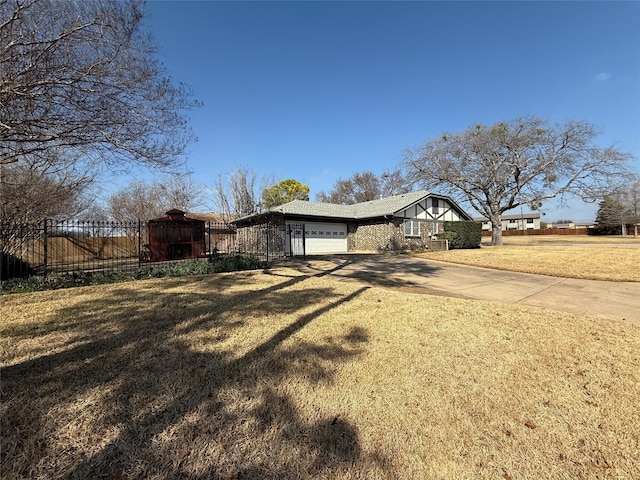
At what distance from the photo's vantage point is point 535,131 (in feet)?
78.4

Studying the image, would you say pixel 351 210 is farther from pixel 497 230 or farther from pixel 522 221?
pixel 522 221

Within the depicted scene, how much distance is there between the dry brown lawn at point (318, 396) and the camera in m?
1.87

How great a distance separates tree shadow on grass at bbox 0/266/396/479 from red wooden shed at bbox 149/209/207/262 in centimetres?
1278

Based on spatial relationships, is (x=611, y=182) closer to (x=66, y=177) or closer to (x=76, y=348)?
(x=76, y=348)

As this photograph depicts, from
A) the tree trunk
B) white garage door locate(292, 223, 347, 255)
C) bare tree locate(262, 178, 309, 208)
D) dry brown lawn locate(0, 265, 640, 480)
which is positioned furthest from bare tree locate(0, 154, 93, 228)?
the tree trunk

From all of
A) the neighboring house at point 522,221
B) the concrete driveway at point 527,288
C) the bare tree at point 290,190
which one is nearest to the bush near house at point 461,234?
the concrete driveway at point 527,288

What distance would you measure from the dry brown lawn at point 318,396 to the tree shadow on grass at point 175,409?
1 centimetres

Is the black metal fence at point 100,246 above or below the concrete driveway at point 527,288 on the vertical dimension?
above

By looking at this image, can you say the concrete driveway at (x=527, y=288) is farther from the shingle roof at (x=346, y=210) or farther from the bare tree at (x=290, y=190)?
the bare tree at (x=290, y=190)

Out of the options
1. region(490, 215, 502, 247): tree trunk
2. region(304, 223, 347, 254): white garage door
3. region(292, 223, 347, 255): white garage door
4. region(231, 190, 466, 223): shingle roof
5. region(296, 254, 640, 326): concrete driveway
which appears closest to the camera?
region(296, 254, 640, 326): concrete driveway

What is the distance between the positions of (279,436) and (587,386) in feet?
9.54

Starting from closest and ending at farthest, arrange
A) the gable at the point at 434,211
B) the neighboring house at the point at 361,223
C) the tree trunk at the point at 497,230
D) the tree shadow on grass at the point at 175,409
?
the tree shadow on grass at the point at 175,409
the neighboring house at the point at 361,223
the gable at the point at 434,211
the tree trunk at the point at 497,230

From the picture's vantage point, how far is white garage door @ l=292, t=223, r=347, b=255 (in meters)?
20.2

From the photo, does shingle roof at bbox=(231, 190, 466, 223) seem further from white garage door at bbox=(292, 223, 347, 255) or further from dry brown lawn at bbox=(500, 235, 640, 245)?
dry brown lawn at bbox=(500, 235, 640, 245)
